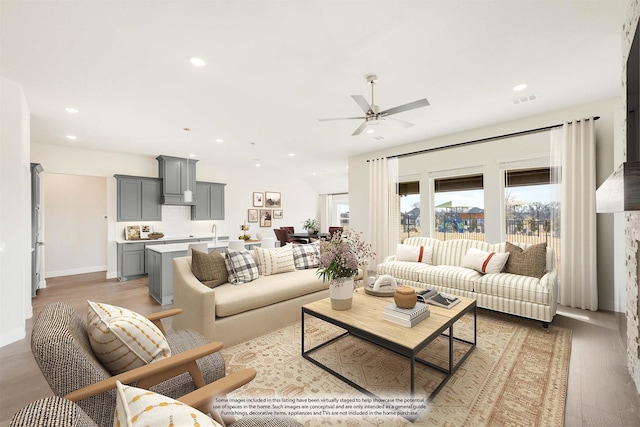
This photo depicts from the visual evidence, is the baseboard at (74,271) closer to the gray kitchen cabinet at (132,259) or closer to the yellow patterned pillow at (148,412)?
the gray kitchen cabinet at (132,259)

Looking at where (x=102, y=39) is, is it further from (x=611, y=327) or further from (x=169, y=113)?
(x=611, y=327)

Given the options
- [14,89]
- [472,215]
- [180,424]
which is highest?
[14,89]

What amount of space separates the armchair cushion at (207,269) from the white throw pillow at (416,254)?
9.18 ft

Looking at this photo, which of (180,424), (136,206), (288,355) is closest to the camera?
(180,424)

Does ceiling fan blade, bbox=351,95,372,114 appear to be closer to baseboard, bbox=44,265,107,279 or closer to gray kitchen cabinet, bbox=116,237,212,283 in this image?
gray kitchen cabinet, bbox=116,237,212,283

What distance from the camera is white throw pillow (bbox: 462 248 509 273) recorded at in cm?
342

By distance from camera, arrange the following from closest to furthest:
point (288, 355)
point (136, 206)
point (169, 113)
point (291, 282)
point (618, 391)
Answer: point (618, 391) → point (288, 355) → point (291, 282) → point (169, 113) → point (136, 206)

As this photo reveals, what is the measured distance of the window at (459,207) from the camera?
4.63 metres

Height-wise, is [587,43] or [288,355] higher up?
[587,43]

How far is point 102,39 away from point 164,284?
2.93m

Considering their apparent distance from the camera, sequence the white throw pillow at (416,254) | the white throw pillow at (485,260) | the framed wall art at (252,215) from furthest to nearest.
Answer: the framed wall art at (252,215)
the white throw pillow at (416,254)
the white throw pillow at (485,260)

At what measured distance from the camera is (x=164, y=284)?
384 cm

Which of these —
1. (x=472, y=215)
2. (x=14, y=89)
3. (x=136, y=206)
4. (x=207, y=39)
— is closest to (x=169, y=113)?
(x=14, y=89)

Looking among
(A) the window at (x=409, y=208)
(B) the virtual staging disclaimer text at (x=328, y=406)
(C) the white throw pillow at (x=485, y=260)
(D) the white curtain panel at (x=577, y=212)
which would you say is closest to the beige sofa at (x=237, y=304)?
(B) the virtual staging disclaimer text at (x=328, y=406)
